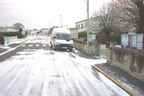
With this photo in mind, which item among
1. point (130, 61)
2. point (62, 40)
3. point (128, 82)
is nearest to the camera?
point (128, 82)

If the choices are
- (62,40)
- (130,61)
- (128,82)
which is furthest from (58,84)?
(62,40)

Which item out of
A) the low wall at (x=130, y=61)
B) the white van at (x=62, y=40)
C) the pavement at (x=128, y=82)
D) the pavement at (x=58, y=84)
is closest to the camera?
the pavement at (x=128, y=82)

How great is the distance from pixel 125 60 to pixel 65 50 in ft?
74.8

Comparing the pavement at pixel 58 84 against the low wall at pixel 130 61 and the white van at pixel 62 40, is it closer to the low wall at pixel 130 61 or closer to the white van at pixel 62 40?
the low wall at pixel 130 61

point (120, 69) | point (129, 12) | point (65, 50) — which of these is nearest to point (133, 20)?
point (129, 12)

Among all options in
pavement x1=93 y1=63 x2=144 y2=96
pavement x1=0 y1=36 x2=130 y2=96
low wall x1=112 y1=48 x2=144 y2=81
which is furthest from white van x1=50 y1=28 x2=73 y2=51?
pavement x1=93 y1=63 x2=144 y2=96

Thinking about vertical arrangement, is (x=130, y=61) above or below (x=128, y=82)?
above

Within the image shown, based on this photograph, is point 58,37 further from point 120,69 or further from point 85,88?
point 85,88

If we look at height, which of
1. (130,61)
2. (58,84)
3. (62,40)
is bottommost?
(58,84)

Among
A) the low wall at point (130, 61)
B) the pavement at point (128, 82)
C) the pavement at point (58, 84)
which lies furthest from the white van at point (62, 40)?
the pavement at point (128, 82)

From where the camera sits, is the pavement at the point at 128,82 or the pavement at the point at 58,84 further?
the pavement at the point at 58,84

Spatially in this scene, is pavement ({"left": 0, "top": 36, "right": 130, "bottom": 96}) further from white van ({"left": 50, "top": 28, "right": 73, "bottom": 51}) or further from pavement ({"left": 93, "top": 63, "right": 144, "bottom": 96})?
white van ({"left": 50, "top": 28, "right": 73, "bottom": 51})

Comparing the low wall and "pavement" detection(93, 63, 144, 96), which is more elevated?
the low wall

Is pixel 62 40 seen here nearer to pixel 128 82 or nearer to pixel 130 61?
pixel 130 61
